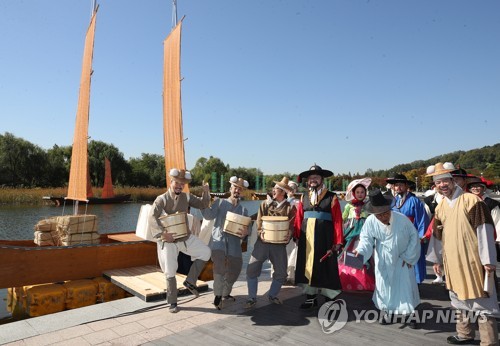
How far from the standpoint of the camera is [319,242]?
464 cm

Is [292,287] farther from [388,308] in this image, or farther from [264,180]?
[264,180]

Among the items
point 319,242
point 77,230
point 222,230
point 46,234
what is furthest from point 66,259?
point 319,242

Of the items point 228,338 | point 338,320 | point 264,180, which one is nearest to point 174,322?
point 228,338

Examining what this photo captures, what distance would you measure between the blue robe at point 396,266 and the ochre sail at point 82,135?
8.50 metres

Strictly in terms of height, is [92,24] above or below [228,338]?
above

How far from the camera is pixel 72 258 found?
621 cm

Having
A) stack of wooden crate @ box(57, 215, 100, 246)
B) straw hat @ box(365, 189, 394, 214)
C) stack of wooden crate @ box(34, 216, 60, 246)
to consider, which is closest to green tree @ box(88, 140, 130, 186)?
stack of wooden crate @ box(34, 216, 60, 246)

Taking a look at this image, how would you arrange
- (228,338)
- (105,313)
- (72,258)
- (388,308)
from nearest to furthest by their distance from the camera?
(228,338) < (388,308) < (105,313) < (72,258)

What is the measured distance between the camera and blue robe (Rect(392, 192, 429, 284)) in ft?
17.6

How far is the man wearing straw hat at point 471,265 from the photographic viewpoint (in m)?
3.26

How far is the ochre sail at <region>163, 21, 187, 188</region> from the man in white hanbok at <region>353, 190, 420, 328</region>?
9568 millimetres

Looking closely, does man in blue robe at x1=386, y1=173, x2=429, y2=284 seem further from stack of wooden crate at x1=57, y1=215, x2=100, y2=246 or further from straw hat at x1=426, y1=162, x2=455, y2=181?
stack of wooden crate at x1=57, y1=215, x2=100, y2=246

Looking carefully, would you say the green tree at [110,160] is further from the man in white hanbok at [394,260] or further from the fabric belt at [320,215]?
the man in white hanbok at [394,260]

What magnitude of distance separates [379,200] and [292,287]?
2487 millimetres
